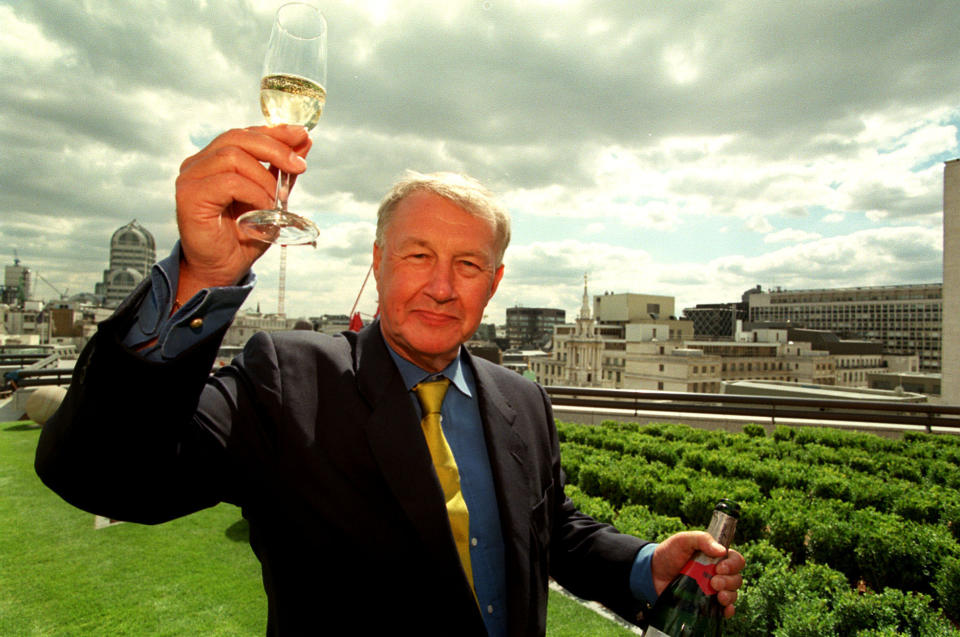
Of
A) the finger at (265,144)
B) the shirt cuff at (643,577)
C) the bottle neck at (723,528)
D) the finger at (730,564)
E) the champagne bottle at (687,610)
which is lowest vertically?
the champagne bottle at (687,610)

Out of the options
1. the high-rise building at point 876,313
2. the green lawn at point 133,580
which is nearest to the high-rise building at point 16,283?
the green lawn at point 133,580

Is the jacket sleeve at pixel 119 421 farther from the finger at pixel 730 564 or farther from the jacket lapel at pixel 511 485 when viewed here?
the finger at pixel 730 564

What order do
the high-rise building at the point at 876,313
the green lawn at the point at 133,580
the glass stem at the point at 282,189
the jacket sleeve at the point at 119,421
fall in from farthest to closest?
the high-rise building at the point at 876,313, the green lawn at the point at 133,580, the glass stem at the point at 282,189, the jacket sleeve at the point at 119,421

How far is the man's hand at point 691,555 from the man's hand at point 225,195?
167 centimetres

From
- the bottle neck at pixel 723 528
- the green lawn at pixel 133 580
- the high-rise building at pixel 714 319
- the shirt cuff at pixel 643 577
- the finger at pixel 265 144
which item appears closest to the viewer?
the finger at pixel 265 144

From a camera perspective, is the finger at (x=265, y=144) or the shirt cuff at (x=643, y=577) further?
the shirt cuff at (x=643, y=577)

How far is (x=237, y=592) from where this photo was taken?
502cm

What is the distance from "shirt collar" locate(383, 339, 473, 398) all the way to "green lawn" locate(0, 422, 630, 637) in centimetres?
341

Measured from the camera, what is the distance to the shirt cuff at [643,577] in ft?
6.53

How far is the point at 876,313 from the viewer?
487 feet

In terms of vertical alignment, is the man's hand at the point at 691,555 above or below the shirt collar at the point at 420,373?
below

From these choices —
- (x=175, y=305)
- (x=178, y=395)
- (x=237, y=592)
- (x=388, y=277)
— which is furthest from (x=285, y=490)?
(x=237, y=592)

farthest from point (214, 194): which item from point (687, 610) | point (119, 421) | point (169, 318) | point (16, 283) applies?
point (16, 283)

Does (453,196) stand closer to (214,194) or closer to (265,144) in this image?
(265,144)
